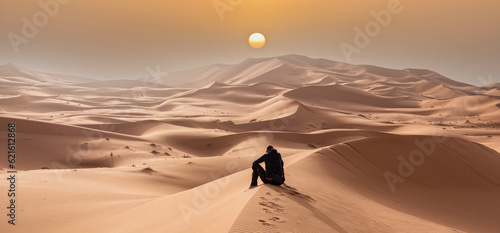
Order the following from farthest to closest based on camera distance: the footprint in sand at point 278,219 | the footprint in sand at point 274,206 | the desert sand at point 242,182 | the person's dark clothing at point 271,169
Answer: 1. the person's dark clothing at point 271,169
2. the desert sand at point 242,182
3. the footprint in sand at point 274,206
4. the footprint in sand at point 278,219

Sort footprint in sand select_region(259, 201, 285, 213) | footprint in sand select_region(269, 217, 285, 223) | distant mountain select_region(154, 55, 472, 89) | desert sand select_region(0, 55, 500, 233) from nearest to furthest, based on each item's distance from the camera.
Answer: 1. footprint in sand select_region(269, 217, 285, 223)
2. footprint in sand select_region(259, 201, 285, 213)
3. desert sand select_region(0, 55, 500, 233)
4. distant mountain select_region(154, 55, 472, 89)

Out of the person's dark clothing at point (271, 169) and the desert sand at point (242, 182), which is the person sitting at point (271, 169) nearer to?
the person's dark clothing at point (271, 169)

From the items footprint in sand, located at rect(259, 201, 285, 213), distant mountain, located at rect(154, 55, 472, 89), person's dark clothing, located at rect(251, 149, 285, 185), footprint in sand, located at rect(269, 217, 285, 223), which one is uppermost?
distant mountain, located at rect(154, 55, 472, 89)

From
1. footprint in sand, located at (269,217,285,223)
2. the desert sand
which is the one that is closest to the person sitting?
the desert sand

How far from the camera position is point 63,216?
8023mm

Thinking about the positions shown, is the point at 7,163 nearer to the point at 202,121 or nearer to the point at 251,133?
the point at 251,133

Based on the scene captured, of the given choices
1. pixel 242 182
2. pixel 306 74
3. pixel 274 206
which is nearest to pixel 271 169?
pixel 274 206

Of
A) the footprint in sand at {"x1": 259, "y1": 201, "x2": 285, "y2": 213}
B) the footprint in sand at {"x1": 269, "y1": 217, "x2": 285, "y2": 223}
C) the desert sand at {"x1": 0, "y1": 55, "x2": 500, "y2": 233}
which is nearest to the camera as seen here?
the footprint in sand at {"x1": 269, "y1": 217, "x2": 285, "y2": 223}

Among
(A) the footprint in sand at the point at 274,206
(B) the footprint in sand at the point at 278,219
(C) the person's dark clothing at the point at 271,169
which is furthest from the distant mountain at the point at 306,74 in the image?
(B) the footprint in sand at the point at 278,219

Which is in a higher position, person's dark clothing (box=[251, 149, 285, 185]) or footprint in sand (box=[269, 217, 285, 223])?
person's dark clothing (box=[251, 149, 285, 185])

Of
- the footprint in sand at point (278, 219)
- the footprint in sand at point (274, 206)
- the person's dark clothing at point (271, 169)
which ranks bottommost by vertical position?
the footprint in sand at point (278, 219)

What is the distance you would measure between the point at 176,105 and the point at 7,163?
4436 cm

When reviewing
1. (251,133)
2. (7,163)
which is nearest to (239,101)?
(251,133)

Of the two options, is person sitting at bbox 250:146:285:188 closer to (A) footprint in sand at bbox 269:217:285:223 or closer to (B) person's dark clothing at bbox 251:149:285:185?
(B) person's dark clothing at bbox 251:149:285:185
